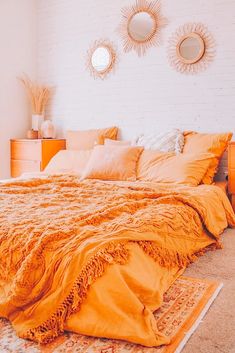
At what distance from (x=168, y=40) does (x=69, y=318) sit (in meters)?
3.16

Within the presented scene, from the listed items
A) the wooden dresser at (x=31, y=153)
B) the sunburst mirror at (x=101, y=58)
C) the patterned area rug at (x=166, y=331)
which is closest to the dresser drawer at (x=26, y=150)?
the wooden dresser at (x=31, y=153)

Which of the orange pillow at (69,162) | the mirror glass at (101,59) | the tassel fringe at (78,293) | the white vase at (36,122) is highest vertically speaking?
the mirror glass at (101,59)

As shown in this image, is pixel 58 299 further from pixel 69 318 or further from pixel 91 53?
pixel 91 53

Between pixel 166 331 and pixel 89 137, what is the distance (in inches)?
116

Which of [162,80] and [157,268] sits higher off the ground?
[162,80]

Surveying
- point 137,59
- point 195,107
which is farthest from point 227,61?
point 137,59

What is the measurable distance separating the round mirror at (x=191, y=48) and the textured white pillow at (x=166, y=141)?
71cm

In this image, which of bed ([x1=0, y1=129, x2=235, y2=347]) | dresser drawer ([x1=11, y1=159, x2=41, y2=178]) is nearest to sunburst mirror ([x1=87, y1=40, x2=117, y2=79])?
dresser drawer ([x1=11, y1=159, x2=41, y2=178])

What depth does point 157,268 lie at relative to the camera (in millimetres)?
2006

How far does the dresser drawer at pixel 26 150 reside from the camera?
4475 mm

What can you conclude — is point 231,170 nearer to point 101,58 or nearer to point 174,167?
point 174,167

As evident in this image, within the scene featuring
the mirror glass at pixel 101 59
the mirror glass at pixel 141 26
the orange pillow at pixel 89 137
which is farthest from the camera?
the mirror glass at pixel 101 59

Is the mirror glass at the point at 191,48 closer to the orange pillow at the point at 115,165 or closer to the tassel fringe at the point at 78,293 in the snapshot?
the orange pillow at the point at 115,165

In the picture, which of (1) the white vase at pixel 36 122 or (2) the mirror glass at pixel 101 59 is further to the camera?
(1) the white vase at pixel 36 122
